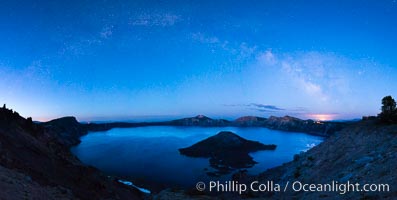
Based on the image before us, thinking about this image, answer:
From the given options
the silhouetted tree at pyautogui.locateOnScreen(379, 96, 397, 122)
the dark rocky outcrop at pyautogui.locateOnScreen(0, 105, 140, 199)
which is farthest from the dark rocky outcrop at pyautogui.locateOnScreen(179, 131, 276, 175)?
the silhouetted tree at pyautogui.locateOnScreen(379, 96, 397, 122)

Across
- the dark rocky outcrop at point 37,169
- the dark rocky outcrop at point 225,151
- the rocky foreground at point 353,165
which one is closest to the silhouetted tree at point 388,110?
the rocky foreground at point 353,165

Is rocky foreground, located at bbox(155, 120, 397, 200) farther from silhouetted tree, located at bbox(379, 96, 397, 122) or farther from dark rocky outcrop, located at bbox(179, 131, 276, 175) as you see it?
dark rocky outcrop, located at bbox(179, 131, 276, 175)

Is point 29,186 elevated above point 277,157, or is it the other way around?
point 29,186

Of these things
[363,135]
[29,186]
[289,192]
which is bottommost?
[289,192]

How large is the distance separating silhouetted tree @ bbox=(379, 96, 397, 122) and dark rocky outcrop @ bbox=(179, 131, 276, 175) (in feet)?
318

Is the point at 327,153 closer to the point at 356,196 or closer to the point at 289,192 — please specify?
the point at 289,192

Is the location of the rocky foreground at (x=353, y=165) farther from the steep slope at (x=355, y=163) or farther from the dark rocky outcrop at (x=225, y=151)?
the dark rocky outcrop at (x=225, y=151)

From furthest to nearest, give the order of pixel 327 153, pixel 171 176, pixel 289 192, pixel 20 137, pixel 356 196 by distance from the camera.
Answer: pixel 171 176, pixel 20 137, pixel 327 153, pixel 289 192, pixel 356 196

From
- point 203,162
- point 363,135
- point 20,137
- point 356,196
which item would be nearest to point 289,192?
point 356,196

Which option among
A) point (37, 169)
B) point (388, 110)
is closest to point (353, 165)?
point (388, 110)

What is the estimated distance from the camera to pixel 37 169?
3297 cm

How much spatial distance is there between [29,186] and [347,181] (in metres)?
28.1

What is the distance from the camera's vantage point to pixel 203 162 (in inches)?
5728

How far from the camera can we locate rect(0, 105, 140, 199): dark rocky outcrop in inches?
892
